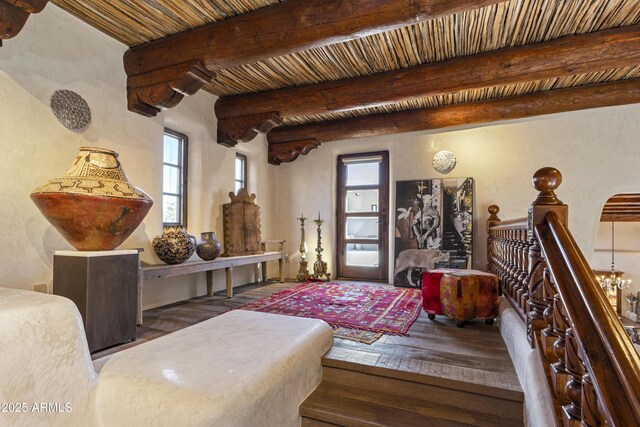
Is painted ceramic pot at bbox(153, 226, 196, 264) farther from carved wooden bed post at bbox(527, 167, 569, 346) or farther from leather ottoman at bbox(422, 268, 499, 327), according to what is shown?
carved wooden bed post at bbox(527, 167, 569, 346)

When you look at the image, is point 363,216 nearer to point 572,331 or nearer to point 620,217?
point 572,331

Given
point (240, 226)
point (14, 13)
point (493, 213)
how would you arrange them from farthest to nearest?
1. point (240, 226)
2. point (493, 213)
3. point (14, 13)

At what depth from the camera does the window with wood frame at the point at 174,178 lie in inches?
145

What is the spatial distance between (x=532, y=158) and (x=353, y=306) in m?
3.09

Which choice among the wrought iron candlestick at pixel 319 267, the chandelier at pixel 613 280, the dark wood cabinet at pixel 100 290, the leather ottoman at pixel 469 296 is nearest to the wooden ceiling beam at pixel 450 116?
the wrought iron candlestick at pixel 319 267

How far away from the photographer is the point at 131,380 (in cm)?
133

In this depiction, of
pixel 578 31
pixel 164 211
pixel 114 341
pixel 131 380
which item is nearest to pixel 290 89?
pixel 164 211

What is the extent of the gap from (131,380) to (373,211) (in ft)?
13.8

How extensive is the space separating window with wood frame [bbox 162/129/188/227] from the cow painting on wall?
118 inches

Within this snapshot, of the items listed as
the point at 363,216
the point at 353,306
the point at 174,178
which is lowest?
the point at 353,306

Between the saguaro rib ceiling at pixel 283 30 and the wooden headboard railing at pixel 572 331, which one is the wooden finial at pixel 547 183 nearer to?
the wooden headboard railing at pixel 572 331

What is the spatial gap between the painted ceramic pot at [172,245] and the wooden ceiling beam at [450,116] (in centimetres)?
246

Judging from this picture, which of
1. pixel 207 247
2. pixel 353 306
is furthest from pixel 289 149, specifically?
pixel 353 306

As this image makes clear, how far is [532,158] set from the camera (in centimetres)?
407
